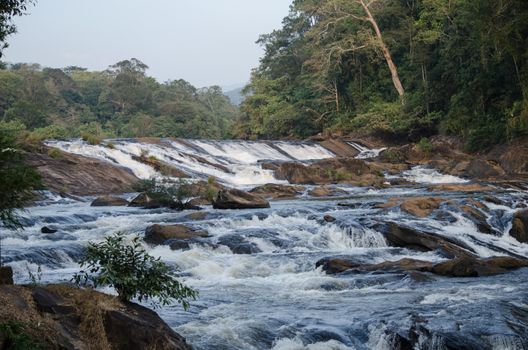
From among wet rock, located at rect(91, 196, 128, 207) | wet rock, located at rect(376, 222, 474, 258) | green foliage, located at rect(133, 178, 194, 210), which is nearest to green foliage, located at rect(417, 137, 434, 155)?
green foliage, located at rect(133, 178, 194, 210)

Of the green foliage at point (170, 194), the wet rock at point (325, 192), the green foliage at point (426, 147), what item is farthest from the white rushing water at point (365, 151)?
the green foliage at point (170, 194)

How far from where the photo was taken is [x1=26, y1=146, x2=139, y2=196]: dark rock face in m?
20.0

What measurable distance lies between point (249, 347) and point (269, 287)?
2902mm

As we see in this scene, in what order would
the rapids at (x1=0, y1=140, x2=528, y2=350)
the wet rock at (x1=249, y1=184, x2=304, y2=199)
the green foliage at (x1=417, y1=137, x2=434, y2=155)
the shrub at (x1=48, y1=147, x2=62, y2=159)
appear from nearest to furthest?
the rapids at (x1=0, y1=140, x2=528, y2=350) → the wet rock at (x1=249, y1=184, x2=304, y2=199) → the shrub at (x1=48, y1=147, x2=62, y2=159) → the green foliage at (x1=417, y1=137, x2=434, y2=155)

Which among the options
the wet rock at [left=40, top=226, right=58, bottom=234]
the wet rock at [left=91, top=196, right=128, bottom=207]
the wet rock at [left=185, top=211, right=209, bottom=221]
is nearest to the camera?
the wet rock at [left=40, top=226, right=58, bottom=234]

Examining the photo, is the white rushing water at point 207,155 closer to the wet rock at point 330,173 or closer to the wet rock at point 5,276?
the wet rock at point 330,173

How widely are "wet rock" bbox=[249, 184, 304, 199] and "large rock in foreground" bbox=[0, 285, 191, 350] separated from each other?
1438 cm

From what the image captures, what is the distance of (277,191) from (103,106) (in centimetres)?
4121

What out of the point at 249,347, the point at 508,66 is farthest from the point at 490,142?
the point at 249,347

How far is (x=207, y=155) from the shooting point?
30000 millimetres

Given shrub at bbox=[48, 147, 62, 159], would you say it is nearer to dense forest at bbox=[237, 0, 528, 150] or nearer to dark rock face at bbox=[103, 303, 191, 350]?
dark rock face at bbox=[103, 303, 191, 350]

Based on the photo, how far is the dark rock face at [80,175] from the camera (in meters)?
20.0

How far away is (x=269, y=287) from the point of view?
30.0 feet

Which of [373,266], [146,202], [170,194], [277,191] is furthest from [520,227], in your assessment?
[146,202]
